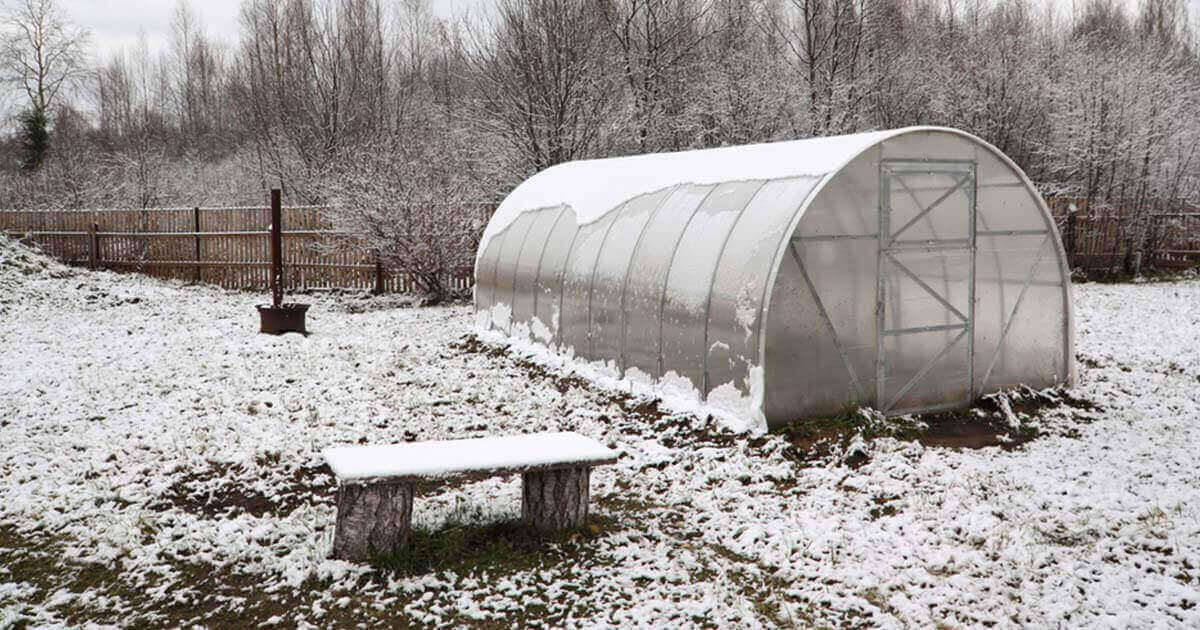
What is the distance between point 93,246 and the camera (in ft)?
70.5

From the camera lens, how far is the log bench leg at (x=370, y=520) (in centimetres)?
556

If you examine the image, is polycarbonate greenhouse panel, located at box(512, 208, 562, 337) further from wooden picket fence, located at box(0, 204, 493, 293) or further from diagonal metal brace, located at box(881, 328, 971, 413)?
diagonal metal brace, located at box(881, 328, 971, 413)

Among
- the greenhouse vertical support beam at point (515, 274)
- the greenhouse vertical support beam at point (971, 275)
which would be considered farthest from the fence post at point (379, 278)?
the greenhouse vertical support beam at point (971, 275)

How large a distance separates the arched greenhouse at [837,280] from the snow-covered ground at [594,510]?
2.40ft

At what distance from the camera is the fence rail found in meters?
19.1

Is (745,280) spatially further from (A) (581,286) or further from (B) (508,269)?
(B) (508,269)

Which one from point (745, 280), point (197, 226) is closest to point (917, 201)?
point (745, 280)

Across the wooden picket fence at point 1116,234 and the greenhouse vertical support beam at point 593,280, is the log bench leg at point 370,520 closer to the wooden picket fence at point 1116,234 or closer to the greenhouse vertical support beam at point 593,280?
the greenhouse vertical support beam at point 593,280

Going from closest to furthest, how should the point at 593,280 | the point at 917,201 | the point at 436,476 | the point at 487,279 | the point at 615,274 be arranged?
1. the point at 436,476
2. the point at 917,201
3. the point at 615,274
4. the point at 593,280
5. the point at 487,279

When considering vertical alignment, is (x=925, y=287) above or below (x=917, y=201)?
below

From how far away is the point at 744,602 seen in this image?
5188 mm

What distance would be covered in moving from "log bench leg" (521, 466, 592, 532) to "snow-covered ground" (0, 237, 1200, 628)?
316 mm

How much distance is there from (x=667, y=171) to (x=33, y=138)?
3318cm

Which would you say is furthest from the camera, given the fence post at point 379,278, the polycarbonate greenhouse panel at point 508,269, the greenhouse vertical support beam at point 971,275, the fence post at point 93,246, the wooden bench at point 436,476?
the fence post at point 93,246
